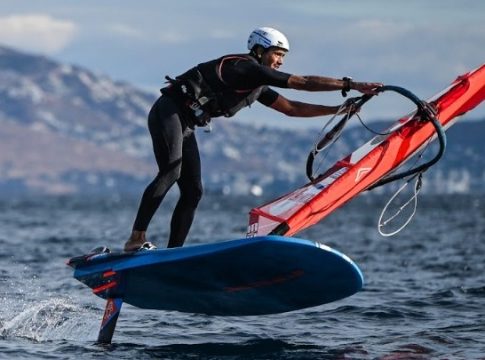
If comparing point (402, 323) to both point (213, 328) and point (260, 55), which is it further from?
point (260, 55)

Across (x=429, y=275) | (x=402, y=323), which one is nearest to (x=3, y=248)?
(x=429, y=275)

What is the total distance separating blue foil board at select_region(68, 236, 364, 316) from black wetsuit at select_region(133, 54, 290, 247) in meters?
0.57

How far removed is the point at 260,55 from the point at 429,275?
31.8ft

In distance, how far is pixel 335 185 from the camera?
12.8 meters

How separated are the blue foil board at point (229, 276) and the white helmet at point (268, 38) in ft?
6.84

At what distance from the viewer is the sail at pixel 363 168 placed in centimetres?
1248

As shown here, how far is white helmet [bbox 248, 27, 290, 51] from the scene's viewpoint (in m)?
12.4

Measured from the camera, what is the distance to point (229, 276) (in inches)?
482

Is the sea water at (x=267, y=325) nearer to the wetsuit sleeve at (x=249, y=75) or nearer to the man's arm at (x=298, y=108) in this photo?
the man's arm at (x=298, y=108)

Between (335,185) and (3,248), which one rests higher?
(3,248)

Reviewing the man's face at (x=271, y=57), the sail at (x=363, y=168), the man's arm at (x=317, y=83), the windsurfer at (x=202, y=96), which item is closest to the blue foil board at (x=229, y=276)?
the windsurfer at (x=202, y=96)

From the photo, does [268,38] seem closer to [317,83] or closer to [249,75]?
[249,75]

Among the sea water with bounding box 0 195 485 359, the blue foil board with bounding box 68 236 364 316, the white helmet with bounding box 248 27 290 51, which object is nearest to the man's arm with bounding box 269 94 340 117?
the white helmet with bounding box 248 27 290 51

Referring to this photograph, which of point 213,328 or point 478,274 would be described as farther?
point 478,274
